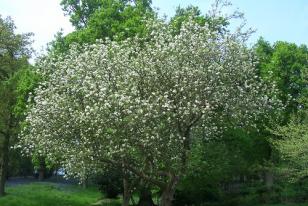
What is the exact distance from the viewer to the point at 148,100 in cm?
2247

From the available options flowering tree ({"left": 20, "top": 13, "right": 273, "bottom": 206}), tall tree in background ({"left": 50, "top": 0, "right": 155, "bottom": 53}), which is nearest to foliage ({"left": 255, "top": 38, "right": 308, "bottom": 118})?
tall tree in background ({"left": 50, "top": 0, "right": 155, "bottom": 53})

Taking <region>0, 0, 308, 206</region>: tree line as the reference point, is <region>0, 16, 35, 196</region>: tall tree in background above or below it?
above

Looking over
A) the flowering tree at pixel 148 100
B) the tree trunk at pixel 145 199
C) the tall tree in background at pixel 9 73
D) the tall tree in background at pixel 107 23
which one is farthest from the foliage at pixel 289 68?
the flowering tree at pixel 148 100

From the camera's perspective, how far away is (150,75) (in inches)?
954

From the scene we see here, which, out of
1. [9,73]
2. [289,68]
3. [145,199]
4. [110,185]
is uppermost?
[289,68]

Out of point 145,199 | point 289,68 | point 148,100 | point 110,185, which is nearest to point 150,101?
point 148,100

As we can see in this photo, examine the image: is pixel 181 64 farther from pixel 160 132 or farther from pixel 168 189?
pixel 168 189

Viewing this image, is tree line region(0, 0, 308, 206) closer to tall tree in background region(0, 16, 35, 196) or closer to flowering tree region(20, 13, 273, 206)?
flowering tree region(20, 13, 273, 206)

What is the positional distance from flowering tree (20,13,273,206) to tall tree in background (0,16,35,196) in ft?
70.8

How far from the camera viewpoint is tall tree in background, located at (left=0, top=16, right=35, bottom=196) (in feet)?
151

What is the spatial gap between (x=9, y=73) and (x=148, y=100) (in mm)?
29551

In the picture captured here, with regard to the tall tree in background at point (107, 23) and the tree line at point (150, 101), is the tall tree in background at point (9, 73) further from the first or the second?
the tree line at point (150, 101)

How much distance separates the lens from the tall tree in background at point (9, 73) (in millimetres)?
46000

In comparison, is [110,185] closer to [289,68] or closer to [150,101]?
[150,101]
